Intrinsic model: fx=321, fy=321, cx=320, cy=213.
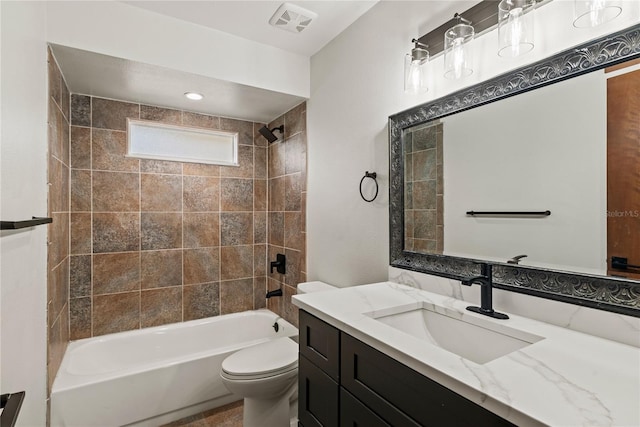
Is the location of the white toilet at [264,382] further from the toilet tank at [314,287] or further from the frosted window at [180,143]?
the frosted window at [180,143]

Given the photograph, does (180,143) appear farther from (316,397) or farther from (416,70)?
(316,397)

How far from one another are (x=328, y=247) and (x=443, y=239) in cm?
98


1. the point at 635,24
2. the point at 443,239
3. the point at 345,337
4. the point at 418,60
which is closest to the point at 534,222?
the point at 443,239

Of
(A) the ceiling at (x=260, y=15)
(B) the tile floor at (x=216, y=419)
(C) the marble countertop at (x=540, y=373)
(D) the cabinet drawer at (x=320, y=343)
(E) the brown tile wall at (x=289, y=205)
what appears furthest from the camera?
(E) the brown tile wall at (x=289, y=205)

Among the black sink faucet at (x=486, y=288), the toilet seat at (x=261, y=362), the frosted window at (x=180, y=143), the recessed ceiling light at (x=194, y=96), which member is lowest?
the toilet seat at (x=261, y=362)

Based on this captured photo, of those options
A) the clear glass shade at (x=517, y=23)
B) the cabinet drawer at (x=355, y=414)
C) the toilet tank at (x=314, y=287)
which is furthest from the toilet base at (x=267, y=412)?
the clear glass shade at (x=517, y=23)

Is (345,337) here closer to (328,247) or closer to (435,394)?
(435,394)

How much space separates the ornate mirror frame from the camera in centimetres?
93

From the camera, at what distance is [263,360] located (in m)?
1.95

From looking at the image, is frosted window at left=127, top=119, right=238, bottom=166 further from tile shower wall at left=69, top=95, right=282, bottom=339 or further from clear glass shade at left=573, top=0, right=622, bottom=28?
clear glass shade at left=573, top=0, right=622, bottom=28

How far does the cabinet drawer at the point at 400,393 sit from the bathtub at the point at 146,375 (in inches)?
60.6

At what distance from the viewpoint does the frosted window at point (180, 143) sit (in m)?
2.66

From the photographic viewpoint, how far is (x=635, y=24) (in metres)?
0.91

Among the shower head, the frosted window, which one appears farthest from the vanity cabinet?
the frosted window
